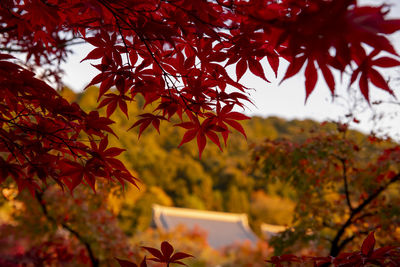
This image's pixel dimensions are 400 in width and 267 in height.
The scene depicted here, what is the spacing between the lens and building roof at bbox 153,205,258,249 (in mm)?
15734

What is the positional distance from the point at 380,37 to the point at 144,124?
626mm

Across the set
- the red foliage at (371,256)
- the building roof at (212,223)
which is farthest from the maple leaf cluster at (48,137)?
the building roof at (212,223)

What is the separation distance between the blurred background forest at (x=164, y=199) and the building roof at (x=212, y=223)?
0.90 metres

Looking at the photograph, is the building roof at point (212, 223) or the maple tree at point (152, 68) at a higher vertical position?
the building roof at point (212, 223)

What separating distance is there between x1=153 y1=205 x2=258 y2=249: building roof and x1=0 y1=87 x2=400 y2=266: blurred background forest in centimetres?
90

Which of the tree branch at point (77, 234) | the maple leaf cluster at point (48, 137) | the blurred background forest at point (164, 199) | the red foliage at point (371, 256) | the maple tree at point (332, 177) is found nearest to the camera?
the red foliage at point (371, 256)

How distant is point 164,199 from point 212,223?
11.9 feet

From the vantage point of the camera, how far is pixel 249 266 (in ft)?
26.5

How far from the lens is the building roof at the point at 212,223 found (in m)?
15.7

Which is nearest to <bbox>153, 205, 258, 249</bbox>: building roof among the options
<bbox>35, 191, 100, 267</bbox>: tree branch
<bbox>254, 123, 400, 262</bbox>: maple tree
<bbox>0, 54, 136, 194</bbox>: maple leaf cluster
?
<bbox>35, 191, 100, 267</bbox>: tree branch

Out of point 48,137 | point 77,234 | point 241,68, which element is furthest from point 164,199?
point 241,68

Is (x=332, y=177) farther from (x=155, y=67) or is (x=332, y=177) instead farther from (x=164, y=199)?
(x=164, y=199)

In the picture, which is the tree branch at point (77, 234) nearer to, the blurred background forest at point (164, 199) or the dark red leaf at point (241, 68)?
the blurred background forest at point (164, 199)

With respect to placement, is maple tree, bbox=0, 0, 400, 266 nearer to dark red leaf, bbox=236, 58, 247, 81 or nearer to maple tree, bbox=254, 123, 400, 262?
dark red leaf, bbox=236, 58, 247, 81
